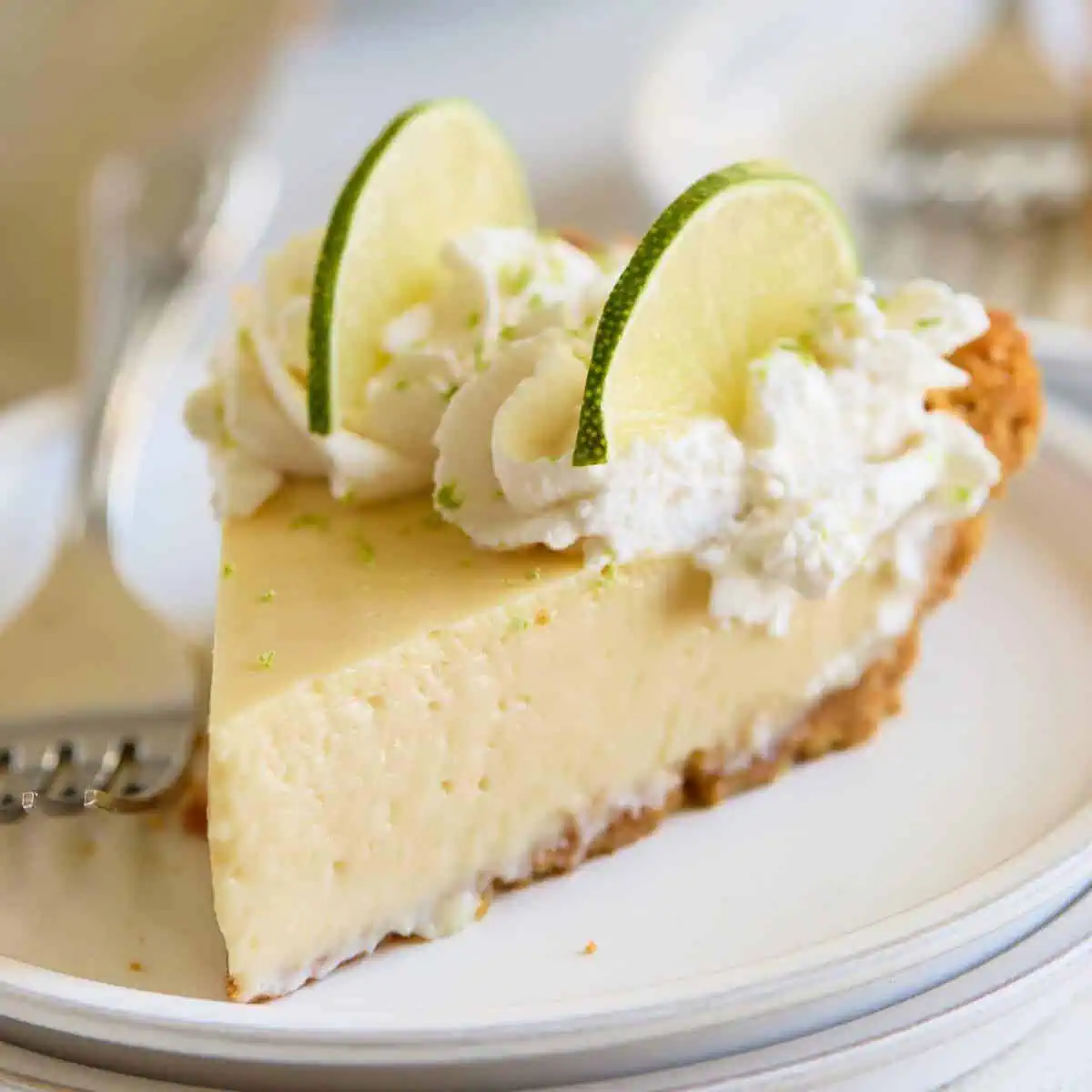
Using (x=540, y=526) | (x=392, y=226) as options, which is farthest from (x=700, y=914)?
(x=392, y=226)

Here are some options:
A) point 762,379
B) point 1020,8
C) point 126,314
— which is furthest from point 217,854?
point 1020,8

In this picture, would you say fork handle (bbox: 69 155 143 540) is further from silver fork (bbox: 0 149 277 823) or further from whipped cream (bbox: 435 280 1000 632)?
whipped cream (bbox: 435 280 1000 632)

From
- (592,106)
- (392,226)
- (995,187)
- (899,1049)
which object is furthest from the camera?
(592,106)

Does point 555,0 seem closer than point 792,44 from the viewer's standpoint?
No

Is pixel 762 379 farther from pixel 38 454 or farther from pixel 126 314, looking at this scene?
pixel 126 314

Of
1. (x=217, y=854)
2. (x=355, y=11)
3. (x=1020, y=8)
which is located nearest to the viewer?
(x=217, y=854)

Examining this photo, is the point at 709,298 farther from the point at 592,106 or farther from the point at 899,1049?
the point at 592,106
